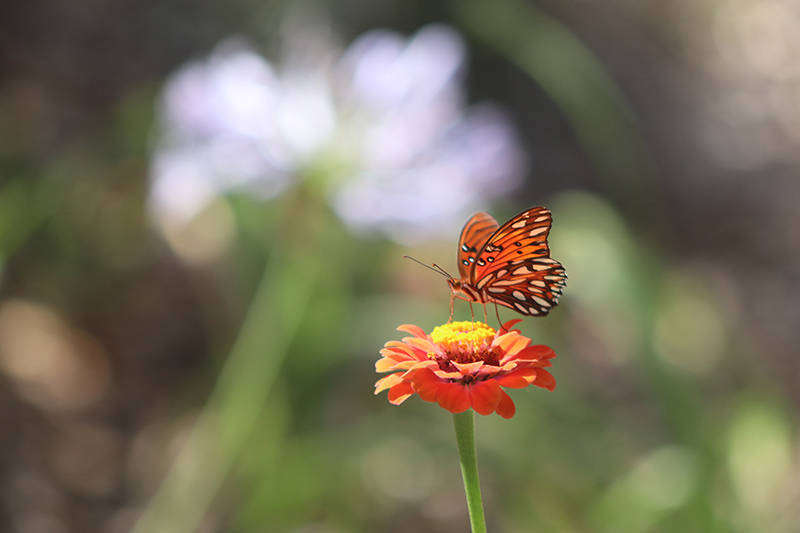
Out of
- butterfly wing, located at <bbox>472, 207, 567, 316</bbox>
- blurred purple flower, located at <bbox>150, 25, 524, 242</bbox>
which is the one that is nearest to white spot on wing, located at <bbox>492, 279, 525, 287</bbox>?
butterfly wing, located at <bbox>472, 207, 567, 316</bbox>

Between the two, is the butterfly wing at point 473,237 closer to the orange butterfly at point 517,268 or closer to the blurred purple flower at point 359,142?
the orange butterfly at point 517,268

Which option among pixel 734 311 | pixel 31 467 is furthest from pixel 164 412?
pixel 734 311

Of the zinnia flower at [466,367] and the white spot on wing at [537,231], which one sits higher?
the white spot on wing at [537,231]

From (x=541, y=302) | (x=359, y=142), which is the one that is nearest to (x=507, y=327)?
(x=541, y=302)

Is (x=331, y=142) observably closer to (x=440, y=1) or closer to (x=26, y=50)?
(x=440, y=1)

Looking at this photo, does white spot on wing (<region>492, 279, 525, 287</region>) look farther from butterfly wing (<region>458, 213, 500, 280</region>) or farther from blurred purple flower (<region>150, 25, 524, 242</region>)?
blurred purple flower (<region>150, 25, 524, 242</region>)

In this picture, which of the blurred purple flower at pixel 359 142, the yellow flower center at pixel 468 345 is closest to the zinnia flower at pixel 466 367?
the yellow flower center at pixel 468 345
